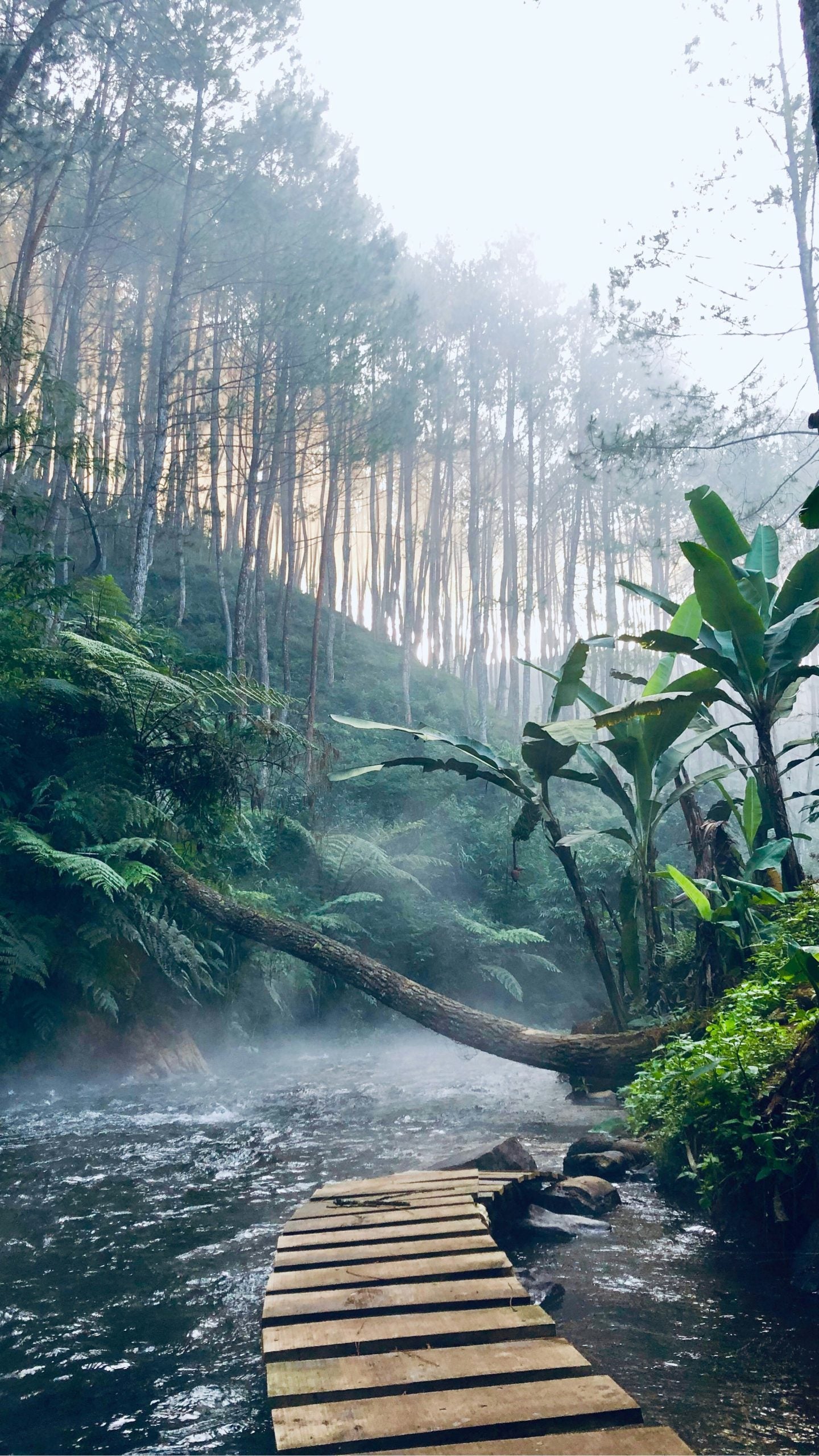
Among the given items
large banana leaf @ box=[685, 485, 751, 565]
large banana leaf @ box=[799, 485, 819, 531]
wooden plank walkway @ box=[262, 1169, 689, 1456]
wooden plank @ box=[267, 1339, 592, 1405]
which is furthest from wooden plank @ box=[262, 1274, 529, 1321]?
large banana leaf @ box=[685, 485, 751, 565]

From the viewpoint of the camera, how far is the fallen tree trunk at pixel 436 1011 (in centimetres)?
567

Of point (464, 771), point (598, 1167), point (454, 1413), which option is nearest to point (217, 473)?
point (464, 771)

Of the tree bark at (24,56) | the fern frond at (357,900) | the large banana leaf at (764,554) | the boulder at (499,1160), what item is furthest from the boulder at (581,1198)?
the tree bark at (24,56)

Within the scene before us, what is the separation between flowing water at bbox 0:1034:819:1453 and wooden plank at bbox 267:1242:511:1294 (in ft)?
0.88

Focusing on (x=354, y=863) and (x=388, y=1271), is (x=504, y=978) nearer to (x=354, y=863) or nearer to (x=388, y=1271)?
(x=354, y=863)

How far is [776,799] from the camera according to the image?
17.5 ft

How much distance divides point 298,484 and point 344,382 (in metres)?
6.50

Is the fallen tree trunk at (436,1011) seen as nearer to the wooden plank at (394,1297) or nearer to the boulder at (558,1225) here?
the boulder at (558,1225)

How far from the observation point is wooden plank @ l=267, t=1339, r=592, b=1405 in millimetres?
1937

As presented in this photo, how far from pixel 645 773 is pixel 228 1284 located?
4049mm

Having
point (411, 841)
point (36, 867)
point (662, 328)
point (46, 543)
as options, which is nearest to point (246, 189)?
point (662, 328)

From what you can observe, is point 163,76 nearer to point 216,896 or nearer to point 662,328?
point 662,328

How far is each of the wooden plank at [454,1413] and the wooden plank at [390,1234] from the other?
3.53ft

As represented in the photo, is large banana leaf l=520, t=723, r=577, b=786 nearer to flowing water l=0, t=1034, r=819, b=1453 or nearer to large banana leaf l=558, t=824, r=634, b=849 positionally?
large banana leaf l=558, t=824, r=634, b=849
